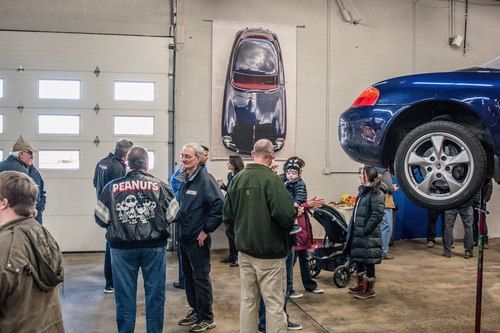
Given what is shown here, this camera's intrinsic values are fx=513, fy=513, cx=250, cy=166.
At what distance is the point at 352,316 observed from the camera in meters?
5.02

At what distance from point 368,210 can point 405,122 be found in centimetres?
181

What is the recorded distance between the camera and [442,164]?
11.3 feet

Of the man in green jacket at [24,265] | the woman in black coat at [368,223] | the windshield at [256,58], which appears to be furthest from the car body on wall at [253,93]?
the man in green jacket at [24,265]

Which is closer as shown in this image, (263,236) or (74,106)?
(263,236)

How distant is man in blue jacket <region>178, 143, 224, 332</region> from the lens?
4.39 meters

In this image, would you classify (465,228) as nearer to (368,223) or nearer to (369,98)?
(368,223)

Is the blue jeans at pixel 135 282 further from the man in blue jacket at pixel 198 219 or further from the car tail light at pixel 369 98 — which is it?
the car tail light at pixel 369 98

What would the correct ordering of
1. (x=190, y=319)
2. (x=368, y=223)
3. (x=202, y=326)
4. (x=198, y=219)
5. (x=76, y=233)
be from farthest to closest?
(x=76, y=233)
(x=368, y=223)
(x=190, y=319)
(x=202, y=326)
(x=198, y=219)

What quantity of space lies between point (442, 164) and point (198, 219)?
2.04 m

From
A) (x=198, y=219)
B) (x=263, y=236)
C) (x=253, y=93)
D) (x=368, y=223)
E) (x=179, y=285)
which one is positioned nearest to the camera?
(x=263, y=236)

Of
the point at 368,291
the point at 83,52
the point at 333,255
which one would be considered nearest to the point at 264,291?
the point at 368,291

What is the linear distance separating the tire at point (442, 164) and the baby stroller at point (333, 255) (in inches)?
101

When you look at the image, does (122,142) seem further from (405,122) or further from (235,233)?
(405,122)

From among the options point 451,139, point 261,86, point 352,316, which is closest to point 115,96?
point 261,86
